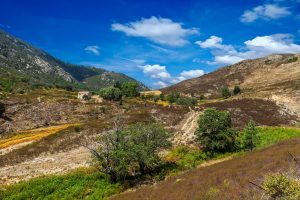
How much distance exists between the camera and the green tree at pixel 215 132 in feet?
170

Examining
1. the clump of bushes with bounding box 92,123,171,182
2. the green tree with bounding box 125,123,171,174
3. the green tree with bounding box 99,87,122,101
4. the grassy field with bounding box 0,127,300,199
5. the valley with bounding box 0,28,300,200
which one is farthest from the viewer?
the green tree with bounding box 99,87,122,101

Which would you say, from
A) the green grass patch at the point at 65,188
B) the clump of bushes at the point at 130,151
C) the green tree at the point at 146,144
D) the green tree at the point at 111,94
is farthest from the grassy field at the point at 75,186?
the green tree at the point at 111,94

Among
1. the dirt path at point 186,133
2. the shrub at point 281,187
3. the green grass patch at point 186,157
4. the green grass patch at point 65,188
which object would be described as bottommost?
the green grass patch at point 65,188

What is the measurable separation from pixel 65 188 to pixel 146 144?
11094 millimetres

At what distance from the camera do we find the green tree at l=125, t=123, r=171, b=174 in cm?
4462

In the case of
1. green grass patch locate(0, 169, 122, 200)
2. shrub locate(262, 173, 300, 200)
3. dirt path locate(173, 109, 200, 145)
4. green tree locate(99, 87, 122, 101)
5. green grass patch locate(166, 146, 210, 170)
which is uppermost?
green tree locate(99, 87, 122, 101)

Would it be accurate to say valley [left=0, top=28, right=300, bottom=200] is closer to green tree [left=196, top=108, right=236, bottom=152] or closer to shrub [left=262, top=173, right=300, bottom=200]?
green tree [left=196, top=108, right=236, bottom=152]

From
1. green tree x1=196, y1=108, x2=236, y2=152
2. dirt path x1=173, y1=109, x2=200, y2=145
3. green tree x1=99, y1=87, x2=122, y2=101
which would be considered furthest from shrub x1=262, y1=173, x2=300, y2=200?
green tree x1=99, y1=87, x2=122, y2=101

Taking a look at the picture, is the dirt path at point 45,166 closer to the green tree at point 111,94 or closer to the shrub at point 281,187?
the shrub at point 281,187

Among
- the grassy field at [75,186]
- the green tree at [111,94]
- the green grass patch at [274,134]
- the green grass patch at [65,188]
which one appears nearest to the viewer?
the green grass patch at [65,188]

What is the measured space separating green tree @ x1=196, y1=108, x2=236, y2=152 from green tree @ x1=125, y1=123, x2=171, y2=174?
6.13 m

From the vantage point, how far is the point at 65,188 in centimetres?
4391

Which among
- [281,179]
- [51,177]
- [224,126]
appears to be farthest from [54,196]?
[281,179]

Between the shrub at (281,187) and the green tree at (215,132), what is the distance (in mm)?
36492
